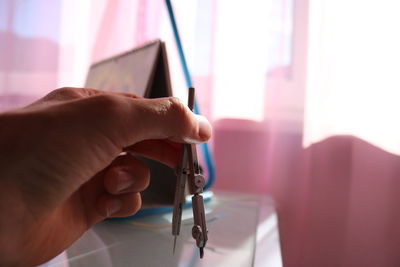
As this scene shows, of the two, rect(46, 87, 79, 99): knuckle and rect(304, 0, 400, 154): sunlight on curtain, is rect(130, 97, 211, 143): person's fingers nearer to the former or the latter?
rect(46, 87, 79, 99): knuckle

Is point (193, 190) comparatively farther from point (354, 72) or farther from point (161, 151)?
point (354, 72)

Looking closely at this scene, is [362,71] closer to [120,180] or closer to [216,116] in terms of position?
[216,116]

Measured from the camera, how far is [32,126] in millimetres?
280

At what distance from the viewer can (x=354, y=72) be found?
0.80m

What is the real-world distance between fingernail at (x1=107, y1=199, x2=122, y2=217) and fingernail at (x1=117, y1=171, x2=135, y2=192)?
0.02 m

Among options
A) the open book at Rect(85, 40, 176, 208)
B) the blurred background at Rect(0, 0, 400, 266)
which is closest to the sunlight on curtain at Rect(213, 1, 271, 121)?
the blurred background at Rect(0, 0, 400, 266)

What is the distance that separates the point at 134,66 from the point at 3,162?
44 cm

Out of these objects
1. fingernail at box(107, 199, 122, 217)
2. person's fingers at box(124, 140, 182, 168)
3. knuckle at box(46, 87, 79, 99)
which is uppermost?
knuckle at box(46, 87, 79, 99)

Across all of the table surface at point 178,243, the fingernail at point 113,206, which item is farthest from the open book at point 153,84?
the fingernail at point 113,206

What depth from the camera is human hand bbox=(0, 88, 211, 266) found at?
28 centimetres

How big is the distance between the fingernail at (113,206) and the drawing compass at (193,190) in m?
0.11

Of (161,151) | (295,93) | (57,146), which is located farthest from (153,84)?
(295,93)

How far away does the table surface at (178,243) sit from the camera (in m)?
0.39

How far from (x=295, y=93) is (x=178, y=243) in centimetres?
60
